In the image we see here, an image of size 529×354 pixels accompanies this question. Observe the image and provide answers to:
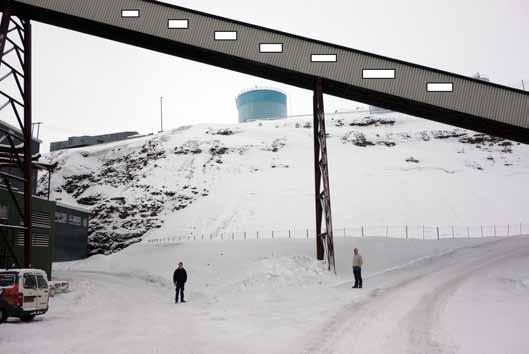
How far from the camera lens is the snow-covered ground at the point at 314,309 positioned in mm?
9359

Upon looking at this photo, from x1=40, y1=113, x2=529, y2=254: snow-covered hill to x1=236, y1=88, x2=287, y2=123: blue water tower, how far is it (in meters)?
37.2

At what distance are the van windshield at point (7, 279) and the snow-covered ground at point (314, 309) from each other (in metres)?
1.65

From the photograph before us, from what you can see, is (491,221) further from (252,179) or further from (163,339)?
(163,339)

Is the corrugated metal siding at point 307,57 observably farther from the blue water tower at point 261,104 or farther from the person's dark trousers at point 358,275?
the blue water tower at point 261,104

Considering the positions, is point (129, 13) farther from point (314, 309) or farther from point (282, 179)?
point (282, 179)

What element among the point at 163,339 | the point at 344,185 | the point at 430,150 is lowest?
the point at 163,339

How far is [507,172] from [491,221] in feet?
70.3

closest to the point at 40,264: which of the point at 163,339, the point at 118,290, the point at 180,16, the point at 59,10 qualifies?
the point at 118,290

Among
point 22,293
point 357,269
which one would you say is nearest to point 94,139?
point 22,293

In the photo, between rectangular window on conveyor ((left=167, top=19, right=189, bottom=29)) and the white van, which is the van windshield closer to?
the white van

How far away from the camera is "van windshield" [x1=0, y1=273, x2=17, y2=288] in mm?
14383

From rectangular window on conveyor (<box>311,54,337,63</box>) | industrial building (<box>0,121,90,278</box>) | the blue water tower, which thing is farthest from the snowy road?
the blue water tower

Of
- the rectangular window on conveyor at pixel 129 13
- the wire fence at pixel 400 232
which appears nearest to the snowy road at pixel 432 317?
the wire fence at pixel 400 232

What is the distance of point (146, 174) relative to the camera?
66375mm
